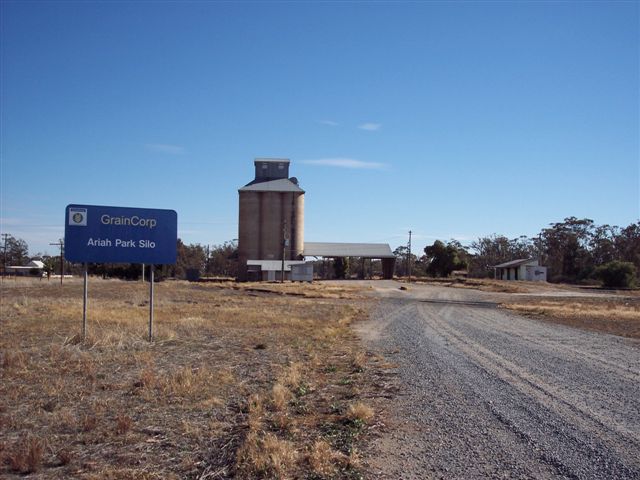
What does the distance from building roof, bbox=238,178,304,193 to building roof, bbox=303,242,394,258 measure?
11.5m

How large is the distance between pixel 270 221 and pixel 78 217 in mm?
84852

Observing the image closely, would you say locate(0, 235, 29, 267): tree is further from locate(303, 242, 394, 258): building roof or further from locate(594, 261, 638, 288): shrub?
locate(594, 261, 638, 288): shrub

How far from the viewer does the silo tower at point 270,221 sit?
100188mm

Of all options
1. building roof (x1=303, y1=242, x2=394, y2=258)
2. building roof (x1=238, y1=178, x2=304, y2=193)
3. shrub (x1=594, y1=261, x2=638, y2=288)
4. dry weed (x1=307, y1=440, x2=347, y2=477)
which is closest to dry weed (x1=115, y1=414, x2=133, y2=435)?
dry weed (x1=307, y1=440, x2=347, y2=477)

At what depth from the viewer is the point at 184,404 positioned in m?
8.63

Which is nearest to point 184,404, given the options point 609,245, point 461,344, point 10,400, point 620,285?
point 10,400

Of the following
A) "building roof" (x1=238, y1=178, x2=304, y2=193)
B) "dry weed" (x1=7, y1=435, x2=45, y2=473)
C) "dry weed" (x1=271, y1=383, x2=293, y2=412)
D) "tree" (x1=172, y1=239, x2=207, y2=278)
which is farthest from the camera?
"tree" (x1=172, y1=239, x2=207, y2=278)

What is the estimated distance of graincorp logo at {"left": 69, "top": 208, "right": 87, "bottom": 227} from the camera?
16062 millimetres

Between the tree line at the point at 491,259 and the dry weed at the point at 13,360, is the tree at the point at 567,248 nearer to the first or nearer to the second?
the tree line at the point at 491,259

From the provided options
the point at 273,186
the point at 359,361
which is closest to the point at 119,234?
the point at 359,361

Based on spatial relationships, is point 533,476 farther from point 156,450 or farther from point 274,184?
point 274,184

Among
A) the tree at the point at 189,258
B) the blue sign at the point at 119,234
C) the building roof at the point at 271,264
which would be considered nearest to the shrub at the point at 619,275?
the building roof at the point at 271,264

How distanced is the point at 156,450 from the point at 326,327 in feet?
49.8

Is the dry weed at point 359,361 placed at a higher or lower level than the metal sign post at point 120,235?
lower
